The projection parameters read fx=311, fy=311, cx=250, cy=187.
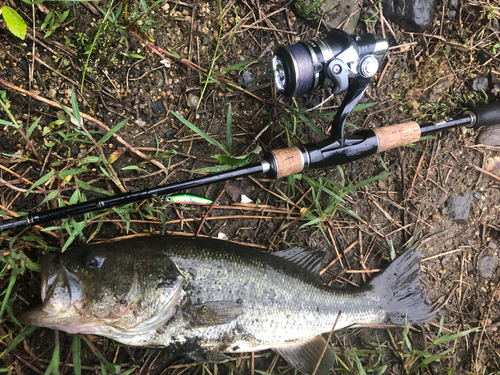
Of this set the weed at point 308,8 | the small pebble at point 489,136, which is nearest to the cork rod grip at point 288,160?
the weed at point 308,8

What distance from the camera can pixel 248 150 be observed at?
2775mm

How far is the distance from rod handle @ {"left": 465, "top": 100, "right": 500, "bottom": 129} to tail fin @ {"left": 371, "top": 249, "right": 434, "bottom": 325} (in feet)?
4.49

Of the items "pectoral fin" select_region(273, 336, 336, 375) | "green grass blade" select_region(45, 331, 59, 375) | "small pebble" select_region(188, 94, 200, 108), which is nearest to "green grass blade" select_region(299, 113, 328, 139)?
"small pebble" select_region(188, 94, 200, 108)

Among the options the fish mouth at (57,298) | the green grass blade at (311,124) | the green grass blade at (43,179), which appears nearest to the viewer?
the fish mouth at (57,298)

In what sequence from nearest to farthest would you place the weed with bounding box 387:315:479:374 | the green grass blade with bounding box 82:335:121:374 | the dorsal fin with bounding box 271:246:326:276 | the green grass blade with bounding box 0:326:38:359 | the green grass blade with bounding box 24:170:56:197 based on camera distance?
the green grass blade with bounding box 0:326:38:359 < the green grass blade with bounding box 24:170:56:197 < the green grass blade with bounding box 82:335:121:374 < the dorsal fin with bounding box 271:246:326:276 < the weed with bounding box 387:315:479:374

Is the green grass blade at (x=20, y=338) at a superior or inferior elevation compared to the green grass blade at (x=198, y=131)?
inferior

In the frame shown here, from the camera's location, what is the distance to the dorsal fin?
262 cm

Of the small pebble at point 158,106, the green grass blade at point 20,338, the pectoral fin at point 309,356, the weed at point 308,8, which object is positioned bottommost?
the pectoral fin at point 309,356

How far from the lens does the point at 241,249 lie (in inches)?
92.9

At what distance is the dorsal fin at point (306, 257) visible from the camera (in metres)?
2.62

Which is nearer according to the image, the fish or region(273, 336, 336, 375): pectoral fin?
the fish

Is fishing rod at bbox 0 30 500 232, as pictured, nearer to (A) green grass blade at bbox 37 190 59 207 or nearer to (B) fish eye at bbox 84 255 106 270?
(B) fish eye at bbox 84 255 106 270

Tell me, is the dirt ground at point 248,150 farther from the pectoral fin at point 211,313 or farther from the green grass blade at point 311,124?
the pectoral fin at point 211,313

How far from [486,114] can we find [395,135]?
3.69 feet
